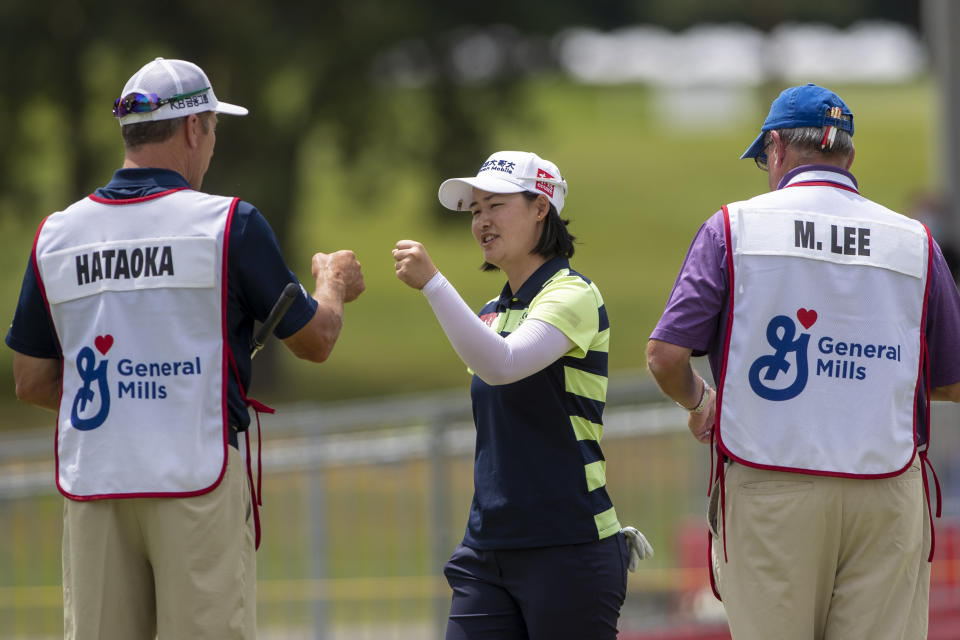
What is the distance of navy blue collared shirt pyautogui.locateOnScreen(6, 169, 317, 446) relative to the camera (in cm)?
374

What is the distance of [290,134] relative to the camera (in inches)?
800

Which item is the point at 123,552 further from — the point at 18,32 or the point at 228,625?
the point at 18,32

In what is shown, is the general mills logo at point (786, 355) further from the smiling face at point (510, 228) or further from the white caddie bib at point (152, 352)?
the white caddie bib at point (152, 352)

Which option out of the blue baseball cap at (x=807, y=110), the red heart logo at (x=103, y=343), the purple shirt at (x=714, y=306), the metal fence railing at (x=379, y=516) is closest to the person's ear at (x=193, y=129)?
the red heart logo at (x=103, y=343)

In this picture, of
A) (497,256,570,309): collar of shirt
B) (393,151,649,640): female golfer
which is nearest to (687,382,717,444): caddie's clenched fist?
(393,151,649,640): female golfer

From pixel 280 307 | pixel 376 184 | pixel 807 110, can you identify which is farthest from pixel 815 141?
pixel 376 184

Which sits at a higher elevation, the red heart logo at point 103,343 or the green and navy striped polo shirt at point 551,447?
the red heart logo at point 103,343

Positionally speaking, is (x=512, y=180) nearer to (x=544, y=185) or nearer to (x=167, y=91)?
(x=544, y=185)

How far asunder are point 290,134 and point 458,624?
16.7m

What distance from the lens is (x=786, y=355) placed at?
380 cm

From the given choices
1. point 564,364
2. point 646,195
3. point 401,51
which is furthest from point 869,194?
point 564,364

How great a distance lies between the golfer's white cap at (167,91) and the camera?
12.6ft

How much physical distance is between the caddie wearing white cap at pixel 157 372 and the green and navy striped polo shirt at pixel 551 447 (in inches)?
23.0

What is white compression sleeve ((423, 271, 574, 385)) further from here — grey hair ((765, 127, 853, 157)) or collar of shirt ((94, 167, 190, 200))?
grey hair ((765, 127, 853, 157))
